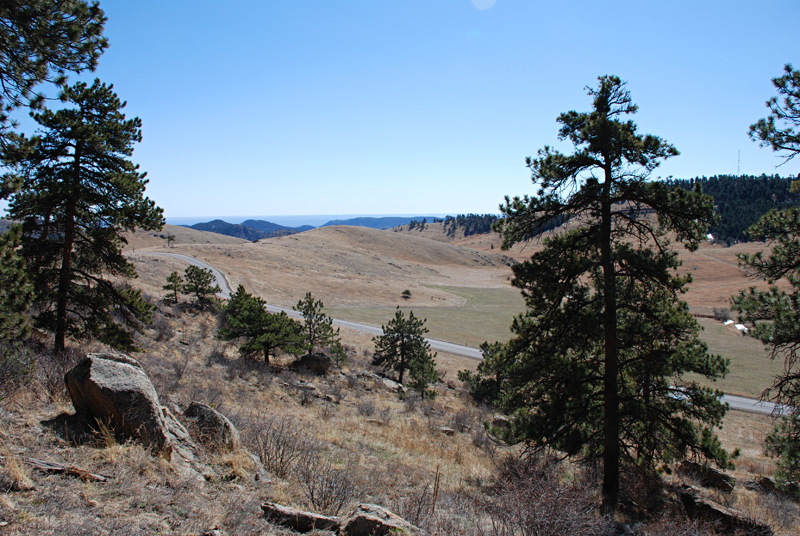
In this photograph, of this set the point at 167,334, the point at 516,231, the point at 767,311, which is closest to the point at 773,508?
the point at 767,311

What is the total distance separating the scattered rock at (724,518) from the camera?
25.4 feet

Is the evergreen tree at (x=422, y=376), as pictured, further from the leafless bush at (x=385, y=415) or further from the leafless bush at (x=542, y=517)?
the leafless bush at (x=542, y=517)

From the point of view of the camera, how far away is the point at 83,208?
41.7 feet

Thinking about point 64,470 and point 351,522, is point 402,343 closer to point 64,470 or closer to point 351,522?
point 351,522

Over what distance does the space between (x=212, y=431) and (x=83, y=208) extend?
9.78 meters

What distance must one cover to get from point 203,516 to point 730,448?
80.2 feet

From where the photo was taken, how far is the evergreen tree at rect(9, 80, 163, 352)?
11828mm

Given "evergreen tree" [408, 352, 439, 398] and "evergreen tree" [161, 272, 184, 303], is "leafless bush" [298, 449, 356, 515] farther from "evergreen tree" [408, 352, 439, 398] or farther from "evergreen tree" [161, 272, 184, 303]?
"evergreen tree" [161, 272, 184, 303]

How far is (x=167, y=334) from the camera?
19703mm

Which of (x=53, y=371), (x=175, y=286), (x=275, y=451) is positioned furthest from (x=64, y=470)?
(x=175, y=286)

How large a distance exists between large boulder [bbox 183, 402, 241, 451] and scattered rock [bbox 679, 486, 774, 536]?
8579mm

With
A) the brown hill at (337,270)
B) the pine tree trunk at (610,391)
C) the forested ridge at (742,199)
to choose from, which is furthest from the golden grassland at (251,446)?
the forested ridge at (742,199)

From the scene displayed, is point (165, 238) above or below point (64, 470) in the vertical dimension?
above

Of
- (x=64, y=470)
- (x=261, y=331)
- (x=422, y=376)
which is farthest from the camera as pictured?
(x=422, y=376)
